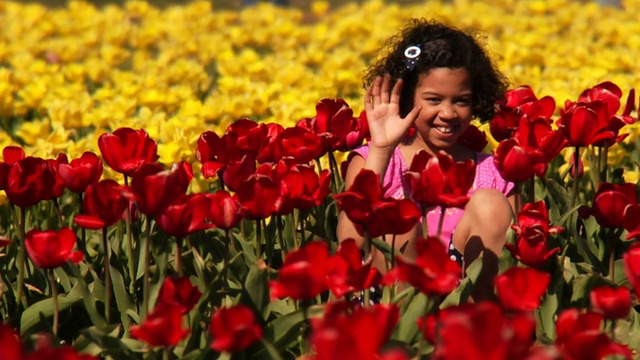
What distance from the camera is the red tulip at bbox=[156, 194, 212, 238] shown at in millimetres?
2594

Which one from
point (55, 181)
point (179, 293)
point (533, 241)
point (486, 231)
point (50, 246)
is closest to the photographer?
point (179, 293)

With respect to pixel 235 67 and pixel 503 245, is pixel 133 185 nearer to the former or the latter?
pixel 503 245

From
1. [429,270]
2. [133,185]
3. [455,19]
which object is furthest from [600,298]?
[455,19]

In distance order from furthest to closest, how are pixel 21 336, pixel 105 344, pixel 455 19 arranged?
pixel 455 19 < pixel 21 336 < pixel 105 344

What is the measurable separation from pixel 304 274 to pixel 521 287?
1.51ft

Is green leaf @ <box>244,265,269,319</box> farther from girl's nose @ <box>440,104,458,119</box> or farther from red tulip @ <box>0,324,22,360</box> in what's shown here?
girl's nose @ <box>440,104,458,119</box>

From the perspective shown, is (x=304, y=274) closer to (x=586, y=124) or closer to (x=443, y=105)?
(x=586, y=124)

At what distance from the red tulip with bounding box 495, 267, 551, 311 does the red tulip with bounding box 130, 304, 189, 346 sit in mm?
635

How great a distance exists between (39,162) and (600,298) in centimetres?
145

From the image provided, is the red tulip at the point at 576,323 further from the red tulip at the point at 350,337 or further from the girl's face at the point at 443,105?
the girl's face at the point at 443,105

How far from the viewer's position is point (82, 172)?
304 centimetres

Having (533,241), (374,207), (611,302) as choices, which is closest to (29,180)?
(374,207)

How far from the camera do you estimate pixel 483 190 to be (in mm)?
3162

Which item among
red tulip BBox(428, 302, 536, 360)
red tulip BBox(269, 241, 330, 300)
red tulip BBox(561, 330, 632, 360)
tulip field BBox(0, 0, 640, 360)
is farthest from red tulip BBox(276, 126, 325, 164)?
red tulip BBox(428, 302, 536, 360)
